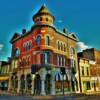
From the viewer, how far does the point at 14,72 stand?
37.9 metres

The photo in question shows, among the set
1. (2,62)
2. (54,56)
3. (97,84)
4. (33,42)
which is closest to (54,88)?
(54,56)

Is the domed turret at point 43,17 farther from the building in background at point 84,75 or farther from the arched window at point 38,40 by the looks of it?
the building in background at point 84,75

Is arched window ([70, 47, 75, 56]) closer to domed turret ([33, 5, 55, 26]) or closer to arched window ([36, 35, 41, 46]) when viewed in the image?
domed turret ([33, 5, 55, 26])

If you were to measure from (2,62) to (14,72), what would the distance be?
565 inches

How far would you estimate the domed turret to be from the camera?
108 ft

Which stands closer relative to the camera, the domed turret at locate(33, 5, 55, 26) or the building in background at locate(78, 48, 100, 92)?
the domed turret at locate(33, 5, 55, 26)

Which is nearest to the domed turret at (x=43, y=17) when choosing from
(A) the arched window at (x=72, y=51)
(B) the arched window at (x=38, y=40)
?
(B) the arched window at (x=38, y=40)

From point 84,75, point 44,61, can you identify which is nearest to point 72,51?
point 84,75

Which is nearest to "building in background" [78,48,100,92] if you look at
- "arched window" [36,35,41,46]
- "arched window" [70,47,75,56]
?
"arched window" [70,47,75,56]

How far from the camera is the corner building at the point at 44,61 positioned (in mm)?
30500

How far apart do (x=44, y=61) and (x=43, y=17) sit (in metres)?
9.06

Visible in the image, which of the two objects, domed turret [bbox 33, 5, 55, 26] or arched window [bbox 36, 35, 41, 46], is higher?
domed turret [bbox 33, 5, 55, 26]

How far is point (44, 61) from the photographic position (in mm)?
30719

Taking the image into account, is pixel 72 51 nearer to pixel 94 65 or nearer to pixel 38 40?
pixel 94 65
